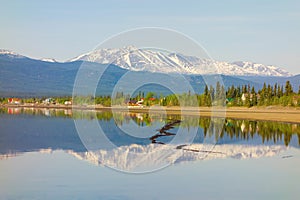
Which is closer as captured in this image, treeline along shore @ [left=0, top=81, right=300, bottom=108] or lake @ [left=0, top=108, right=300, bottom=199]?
lake @ [left=0, top=108, right=300, bottom=199]

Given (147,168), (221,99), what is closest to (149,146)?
(147,168)

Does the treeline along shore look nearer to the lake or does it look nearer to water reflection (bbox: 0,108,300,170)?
water reflection (bbox: 0,108,300,170)

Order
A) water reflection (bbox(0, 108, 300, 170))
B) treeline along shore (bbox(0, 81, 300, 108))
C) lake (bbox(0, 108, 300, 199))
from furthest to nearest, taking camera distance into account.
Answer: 1. treeline along shore (bbox(0, 81, 300, 108))
2. water reflection (bbox(0, 108, 300, 170))
3. lake (bbox(0, 108, 300, 199))

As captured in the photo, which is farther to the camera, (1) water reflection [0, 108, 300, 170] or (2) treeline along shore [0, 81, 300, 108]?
(2) treeline along shore [0, 81, 300, 108]

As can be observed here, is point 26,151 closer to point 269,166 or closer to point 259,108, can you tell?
point 269,166

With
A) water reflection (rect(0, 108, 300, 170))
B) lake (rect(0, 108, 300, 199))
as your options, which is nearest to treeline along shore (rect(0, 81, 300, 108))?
water reflection (rect(0, 108, 300, 170))

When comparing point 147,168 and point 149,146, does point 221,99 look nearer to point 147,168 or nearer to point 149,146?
point 149,146

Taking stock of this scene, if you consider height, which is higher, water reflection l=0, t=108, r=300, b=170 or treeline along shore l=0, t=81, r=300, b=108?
treeline along shore l=0, t=81, r=300, b=108

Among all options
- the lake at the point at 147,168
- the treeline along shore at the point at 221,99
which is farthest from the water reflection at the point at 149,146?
the treeline along shore at the point at 221,99

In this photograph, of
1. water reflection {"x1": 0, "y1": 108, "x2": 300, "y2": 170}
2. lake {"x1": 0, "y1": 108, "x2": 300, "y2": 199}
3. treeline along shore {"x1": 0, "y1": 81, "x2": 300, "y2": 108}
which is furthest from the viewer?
treeline along shore {"x1": 0, "y1": 81, "x2": 300, "y2": 108}

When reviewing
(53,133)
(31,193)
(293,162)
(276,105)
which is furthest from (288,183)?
(276,105)

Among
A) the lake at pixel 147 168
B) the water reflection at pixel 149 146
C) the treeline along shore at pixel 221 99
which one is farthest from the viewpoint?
the treeline along shore at pixel 221 99

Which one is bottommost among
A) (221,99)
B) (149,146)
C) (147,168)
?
(147,168)

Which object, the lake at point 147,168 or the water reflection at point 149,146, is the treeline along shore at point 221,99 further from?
the lake at point 147,168
